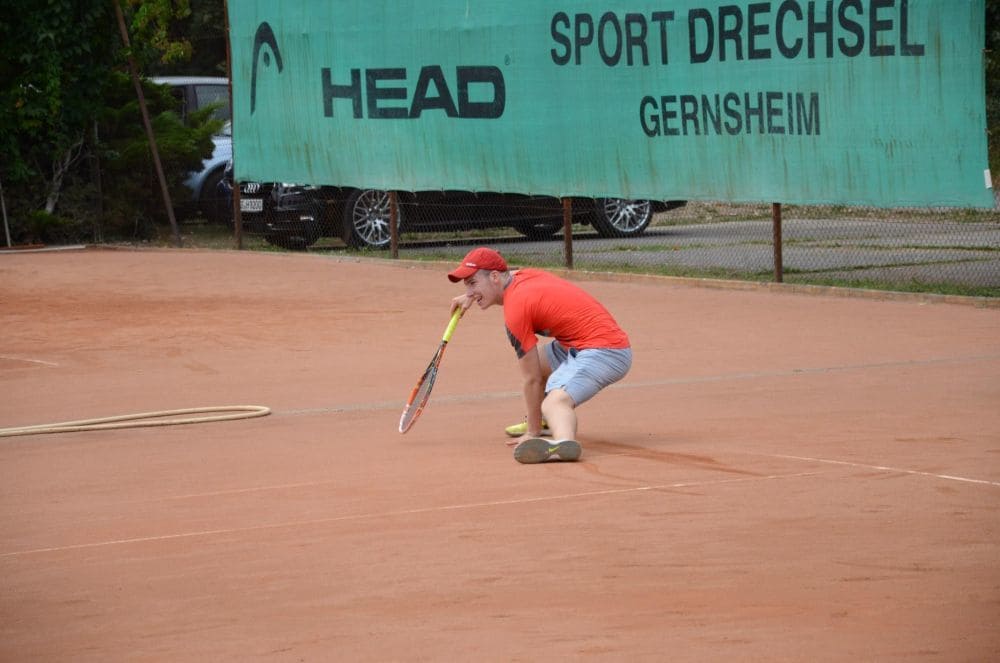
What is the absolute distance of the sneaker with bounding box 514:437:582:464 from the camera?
25.0 ft

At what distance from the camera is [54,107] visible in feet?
70.9

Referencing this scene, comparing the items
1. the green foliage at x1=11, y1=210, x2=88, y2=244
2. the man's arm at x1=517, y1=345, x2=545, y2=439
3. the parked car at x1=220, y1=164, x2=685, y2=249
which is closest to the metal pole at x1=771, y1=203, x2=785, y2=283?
the parked car at x1=220, y1=164, x2=685, y2=249

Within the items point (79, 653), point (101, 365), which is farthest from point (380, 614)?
point (101, 365)

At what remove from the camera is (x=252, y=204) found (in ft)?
69.5

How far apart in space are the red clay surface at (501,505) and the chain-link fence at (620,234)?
4.54m

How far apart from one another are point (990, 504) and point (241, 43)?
16.3 m

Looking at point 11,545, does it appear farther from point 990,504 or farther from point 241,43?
point 241,43

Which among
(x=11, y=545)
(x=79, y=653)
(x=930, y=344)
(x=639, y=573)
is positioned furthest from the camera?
(x=930, y=344)

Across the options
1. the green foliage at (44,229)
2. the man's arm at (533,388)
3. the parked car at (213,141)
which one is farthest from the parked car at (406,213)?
the man's arm at (533,388)

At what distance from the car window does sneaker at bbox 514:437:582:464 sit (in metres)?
17.6

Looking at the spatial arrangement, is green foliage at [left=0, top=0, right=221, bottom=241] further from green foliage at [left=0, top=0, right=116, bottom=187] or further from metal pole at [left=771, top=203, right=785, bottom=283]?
metal pole at [left=771, top=203, right=785, bottom=283]

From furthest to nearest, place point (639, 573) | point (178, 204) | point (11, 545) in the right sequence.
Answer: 1. point (178, 204)
2. point (11, 545)
3. point (639, 573)

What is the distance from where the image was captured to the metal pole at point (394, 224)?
1939 cm

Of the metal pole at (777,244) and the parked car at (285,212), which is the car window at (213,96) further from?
the metal pole at (777,244)
